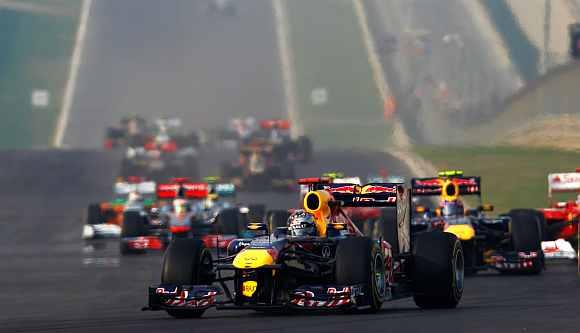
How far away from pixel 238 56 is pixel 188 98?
13.8 meters

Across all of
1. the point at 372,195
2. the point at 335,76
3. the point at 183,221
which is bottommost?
the point at 183,221

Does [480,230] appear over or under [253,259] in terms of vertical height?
over

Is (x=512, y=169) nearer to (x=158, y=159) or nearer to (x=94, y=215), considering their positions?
(x=158, y=159)

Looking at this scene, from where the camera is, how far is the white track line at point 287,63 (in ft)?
339

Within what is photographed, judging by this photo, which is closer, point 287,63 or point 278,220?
point 278,220

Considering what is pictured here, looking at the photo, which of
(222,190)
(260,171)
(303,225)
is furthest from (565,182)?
(260,171)

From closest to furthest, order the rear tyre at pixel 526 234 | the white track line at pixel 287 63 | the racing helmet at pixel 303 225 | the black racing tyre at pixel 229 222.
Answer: the racing helmet at pixel 303 225 → the rear tyre at pixel 526 234 → the black racing tyre at pixel 229 222 → the white track line at pixel 287 63

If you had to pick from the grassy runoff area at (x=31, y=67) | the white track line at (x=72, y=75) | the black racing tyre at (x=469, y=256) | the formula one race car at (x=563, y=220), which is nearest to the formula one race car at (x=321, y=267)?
the black racing tyre at (x=469, y=256)

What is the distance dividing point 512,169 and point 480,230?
31.7m

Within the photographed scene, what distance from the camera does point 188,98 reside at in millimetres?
104875

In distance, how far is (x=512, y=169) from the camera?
217 ft

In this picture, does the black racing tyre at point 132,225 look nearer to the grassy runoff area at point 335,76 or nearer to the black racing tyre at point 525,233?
the black racing tyre at point 525,233

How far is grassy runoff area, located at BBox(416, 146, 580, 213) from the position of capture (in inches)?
2339

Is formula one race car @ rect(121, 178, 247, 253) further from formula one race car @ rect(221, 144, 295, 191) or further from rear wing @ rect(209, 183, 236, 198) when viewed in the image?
formula one race car @ rect(221, 144, 295, 191)
